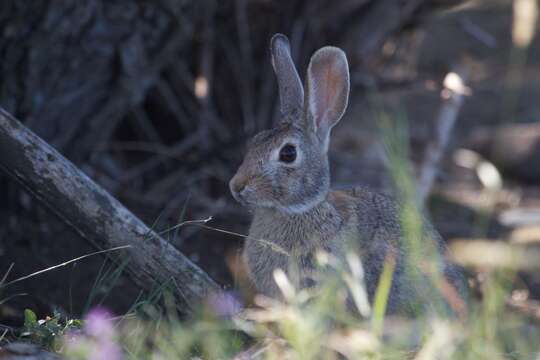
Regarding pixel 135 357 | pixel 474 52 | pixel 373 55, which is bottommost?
pixel 135 357

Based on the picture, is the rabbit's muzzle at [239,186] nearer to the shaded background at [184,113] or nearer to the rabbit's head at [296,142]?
the rabbit's head at [296,142]

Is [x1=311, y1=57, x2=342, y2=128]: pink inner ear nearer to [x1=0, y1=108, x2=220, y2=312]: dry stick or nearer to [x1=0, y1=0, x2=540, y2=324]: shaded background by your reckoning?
[x1=0, y1=0, x2=540, y2=324]: shaded background

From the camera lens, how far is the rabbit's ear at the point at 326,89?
3.56 m

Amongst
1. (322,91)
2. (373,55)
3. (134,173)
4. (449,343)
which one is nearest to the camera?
(449,343)

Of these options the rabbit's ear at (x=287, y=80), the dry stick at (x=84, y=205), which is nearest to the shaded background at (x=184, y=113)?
the dry stick at (x=84, y=205)

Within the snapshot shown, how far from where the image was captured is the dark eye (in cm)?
342

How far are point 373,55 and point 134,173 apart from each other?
68.3 inches

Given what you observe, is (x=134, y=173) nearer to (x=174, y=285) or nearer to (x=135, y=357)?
(x=174, y=285)

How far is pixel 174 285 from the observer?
3117 mm

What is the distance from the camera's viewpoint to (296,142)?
137 inches

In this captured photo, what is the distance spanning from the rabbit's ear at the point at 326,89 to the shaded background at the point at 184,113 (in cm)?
65

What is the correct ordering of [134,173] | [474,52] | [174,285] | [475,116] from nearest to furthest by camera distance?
1. [174,285]
2. [134,173]
3. [475,116]
4. [474,52]

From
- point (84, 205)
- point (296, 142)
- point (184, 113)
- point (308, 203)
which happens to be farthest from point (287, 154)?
point (184, 113)

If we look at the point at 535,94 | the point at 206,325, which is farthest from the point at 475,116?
the point at 206,325
